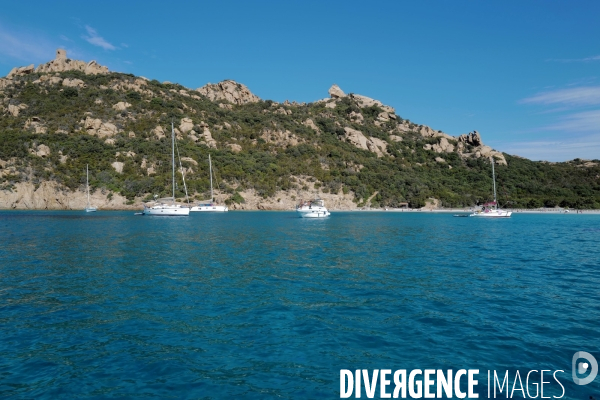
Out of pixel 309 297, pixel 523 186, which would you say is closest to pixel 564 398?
pixel 309 297

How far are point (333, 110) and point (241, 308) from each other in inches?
6773

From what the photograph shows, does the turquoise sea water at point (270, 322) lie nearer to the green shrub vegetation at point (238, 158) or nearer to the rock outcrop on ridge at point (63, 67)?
the green shrub vegetation at point (238, 158)

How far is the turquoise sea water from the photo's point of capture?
26.9 feet

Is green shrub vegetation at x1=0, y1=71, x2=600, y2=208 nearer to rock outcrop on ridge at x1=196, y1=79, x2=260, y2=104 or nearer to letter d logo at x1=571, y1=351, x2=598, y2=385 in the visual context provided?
rock outcrop on ridge at x1=196, y1=79, x2=260, y2=104

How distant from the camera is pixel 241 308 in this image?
13.2 metres

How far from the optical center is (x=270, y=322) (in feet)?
38.6

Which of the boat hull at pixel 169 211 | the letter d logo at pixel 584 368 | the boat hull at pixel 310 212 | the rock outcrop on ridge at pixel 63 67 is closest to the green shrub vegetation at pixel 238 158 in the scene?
the rock outcrop on ridge at pixel 63 67

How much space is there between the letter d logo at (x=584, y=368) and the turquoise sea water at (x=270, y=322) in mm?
177

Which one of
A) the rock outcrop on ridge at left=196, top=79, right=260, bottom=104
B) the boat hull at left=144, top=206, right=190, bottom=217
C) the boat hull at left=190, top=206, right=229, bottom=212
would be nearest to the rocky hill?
the rock outcrop on ridge at left=196, top=79, right=260, bottom=104

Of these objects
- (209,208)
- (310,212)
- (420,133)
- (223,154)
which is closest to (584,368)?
(310,212)

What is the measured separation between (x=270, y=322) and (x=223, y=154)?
10831cm

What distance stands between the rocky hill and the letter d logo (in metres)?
93.3

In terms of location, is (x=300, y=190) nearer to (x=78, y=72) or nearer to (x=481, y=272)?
(x=481, y=272)

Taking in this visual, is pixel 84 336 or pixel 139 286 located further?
pixel 139 286
